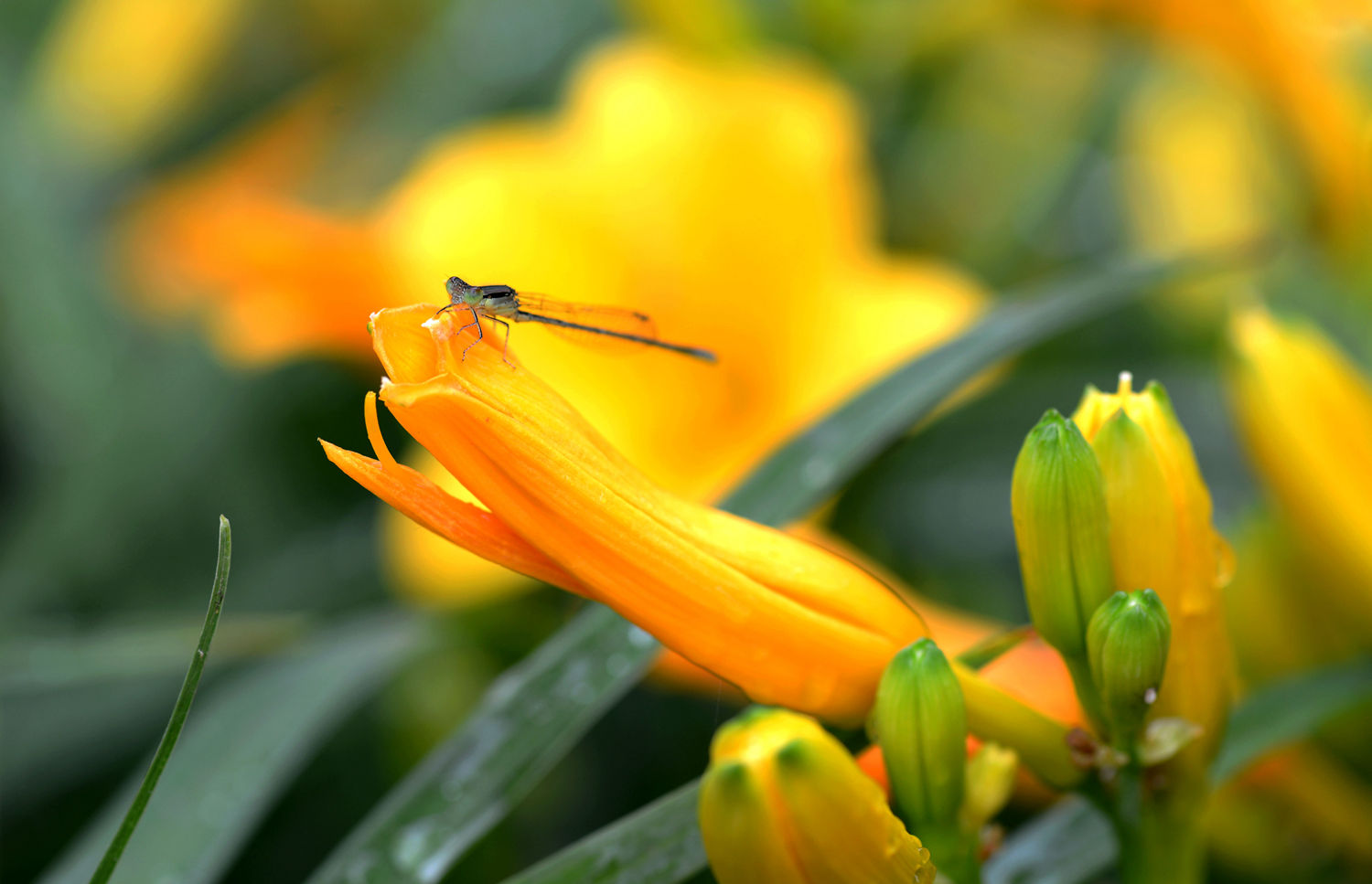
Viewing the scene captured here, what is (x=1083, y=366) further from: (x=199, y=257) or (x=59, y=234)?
(x=59, y=234)

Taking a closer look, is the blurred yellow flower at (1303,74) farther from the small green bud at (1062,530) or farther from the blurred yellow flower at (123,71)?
the blurred yellow flower at (123,71)

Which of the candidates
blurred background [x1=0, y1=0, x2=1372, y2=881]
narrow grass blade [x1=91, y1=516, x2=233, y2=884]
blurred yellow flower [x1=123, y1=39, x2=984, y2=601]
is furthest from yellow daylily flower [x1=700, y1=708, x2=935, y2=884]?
blurred yellow flower [x1=123, y1=39, x2=984, y2=601]

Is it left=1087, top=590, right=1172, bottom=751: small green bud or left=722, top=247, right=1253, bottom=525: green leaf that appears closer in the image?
left=1087, top=590, right=1172, bottom=751: small green bud

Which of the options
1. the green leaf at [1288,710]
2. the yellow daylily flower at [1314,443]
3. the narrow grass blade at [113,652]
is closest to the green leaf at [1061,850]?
the green leaf at [1288,710]

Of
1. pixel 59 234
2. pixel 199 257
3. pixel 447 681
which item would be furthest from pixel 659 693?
pixel 59 234

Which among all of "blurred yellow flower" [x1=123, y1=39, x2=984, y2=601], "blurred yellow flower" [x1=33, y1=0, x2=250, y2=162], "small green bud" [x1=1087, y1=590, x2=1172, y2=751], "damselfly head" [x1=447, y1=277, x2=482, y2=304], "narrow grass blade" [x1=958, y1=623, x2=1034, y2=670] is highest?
"blurred yellow flower" [x1=33, y1=0, x2=250, y2=162]

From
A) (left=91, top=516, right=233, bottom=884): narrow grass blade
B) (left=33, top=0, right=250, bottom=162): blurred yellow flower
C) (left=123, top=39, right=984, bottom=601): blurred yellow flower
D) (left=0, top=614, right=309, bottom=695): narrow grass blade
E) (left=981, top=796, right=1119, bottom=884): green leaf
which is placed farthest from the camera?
(left=33, top=0, right=250, bottom=162): blurred yellow flower

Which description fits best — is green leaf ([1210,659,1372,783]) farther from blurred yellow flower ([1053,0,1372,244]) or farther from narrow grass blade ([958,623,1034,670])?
blurred yellow flower ([1053,0,1372,244])
